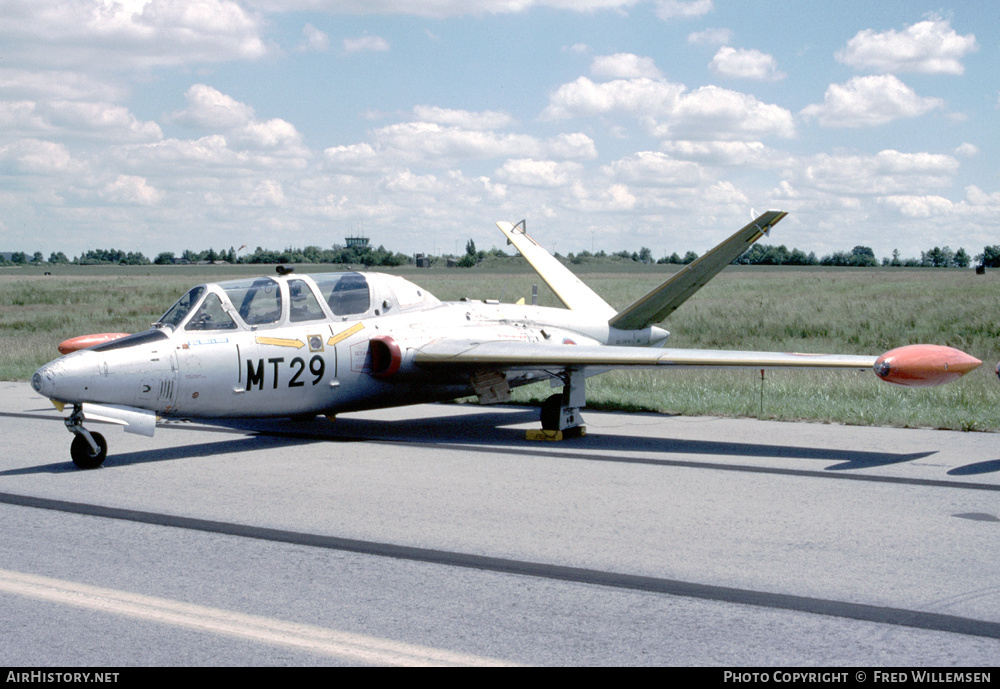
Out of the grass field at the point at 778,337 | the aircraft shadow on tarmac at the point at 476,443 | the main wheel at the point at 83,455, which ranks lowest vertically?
the aircraft shadow on tarmac at the point at 476,443

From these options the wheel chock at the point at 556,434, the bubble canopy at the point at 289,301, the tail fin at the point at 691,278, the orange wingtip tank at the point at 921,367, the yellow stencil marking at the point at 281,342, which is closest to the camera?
the orange wingtip tank at the point at 921,367

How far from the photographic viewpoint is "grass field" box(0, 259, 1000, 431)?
14922 millimetres

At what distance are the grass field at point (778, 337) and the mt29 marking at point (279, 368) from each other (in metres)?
3.39

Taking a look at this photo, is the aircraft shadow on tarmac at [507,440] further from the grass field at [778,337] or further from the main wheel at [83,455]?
the main wheel at [83,455]

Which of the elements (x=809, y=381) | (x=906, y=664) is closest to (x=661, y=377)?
(x=809, y=381)

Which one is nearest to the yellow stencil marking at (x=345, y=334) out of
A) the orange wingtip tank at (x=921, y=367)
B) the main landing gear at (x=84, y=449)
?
the main landing gear at (x=84, y=449)

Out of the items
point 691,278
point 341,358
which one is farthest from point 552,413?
point 691,278

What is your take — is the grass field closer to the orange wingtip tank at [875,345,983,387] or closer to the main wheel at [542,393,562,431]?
the main wheel at [542,393,562,431]

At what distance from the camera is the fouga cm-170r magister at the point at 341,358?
32.2 feet

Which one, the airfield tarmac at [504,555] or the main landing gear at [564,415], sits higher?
the main landing gear at [564,415]

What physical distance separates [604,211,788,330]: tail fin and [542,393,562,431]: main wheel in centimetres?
333

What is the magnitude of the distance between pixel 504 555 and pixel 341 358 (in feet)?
19.6
